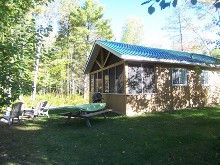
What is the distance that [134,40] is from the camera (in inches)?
1665

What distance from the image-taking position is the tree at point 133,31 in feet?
138

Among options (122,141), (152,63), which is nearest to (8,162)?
(122,141)

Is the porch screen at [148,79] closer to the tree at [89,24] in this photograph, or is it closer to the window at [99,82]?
the window at [99,82]

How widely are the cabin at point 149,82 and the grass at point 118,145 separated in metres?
4.01

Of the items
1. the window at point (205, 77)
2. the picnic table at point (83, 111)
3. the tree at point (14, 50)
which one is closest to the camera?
the tree at point (14, 50)

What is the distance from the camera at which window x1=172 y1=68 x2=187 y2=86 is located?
44.1 feet

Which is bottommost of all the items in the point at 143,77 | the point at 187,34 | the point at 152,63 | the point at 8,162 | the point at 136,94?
the point at 8,162

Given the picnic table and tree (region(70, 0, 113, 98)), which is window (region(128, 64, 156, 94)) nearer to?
the picnic table

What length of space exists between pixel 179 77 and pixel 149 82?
258 cm

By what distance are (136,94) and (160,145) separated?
20.4 feet

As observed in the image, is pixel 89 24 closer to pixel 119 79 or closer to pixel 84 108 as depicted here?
pixel 119 79

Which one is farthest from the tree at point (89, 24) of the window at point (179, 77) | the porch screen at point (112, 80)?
the window at point (179, 77)

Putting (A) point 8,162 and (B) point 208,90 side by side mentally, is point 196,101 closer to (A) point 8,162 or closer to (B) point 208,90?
(B) point 208,90

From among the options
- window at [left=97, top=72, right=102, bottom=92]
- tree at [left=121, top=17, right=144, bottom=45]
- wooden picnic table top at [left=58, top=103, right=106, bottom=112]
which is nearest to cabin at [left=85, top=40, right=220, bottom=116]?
window at [left=97, top=72, right=102, bottom=92]
